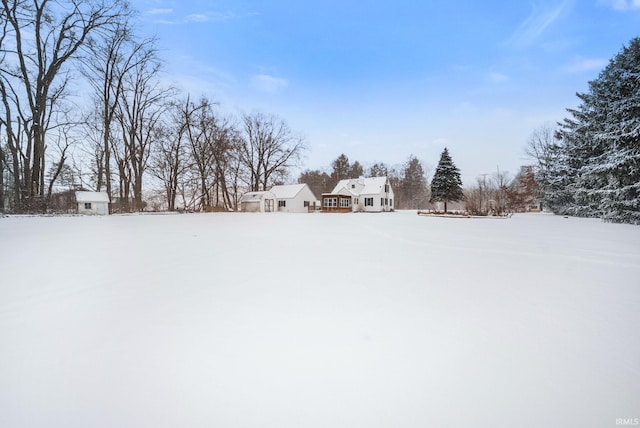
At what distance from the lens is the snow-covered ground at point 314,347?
145 centimetres

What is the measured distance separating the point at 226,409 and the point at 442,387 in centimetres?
123

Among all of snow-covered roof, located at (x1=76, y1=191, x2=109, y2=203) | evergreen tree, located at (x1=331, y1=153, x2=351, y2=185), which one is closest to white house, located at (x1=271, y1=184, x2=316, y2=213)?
snow-covered roof, located at (x1=76, y1=191, x2=109, y2=203)

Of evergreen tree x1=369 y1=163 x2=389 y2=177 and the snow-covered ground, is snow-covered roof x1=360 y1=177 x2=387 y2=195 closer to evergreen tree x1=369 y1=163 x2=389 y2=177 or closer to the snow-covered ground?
evergreen tree x1=369 y1=163 x2=389 y2=177

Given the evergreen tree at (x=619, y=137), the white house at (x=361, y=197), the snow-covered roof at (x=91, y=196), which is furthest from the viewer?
the white house at (x=361, y=197)

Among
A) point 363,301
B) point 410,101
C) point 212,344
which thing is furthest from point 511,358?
point 410,101

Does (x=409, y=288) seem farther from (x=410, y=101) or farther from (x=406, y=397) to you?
(x=410, y=101)

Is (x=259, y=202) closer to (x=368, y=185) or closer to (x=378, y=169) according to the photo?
(x=368, y=185)

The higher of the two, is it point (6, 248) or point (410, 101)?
point (410, 101)

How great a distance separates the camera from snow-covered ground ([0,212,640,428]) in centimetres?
145

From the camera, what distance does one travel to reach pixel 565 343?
1997 millimetres

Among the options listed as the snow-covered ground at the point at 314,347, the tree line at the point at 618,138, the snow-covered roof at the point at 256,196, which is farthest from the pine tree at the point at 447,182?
the snow-covered ground at the point at 314,347

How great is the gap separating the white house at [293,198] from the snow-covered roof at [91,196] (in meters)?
15.0

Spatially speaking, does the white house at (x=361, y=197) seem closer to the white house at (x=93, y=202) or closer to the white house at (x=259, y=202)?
the white house at (x=259, y=202)

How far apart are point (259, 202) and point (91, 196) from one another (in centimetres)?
1376
